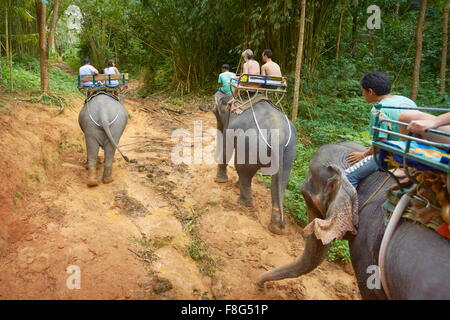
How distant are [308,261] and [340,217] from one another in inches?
26.0

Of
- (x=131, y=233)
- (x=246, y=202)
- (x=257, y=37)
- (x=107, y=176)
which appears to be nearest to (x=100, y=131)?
(x=107, y=176)

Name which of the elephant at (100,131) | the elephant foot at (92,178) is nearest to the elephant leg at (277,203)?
the elephant at (100,131)

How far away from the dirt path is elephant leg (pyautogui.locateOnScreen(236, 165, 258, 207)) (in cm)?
14

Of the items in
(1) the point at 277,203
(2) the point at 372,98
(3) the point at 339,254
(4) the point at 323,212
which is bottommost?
(3) the point at 339,254

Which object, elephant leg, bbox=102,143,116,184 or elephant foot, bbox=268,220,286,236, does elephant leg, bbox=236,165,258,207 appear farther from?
elephant leg, bbox=102,143,116,184

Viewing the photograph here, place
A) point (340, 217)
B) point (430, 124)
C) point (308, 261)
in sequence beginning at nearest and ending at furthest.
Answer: point (430, 124) < point (340, 217) < point (308, 261)

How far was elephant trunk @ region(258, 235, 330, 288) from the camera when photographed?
8.66 ft

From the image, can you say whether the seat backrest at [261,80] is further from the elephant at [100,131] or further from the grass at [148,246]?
the grass at [148,246]

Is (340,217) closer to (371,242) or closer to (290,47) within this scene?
(371,242)

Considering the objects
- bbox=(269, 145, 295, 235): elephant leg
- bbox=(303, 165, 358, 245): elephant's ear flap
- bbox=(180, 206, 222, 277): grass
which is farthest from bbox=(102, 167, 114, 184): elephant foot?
bbox=(303, 165, 358, 245): elephant's ear flap

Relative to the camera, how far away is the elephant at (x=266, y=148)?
458 centimetres

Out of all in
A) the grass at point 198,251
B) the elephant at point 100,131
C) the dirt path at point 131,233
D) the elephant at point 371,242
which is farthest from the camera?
the elephant at point 100,131

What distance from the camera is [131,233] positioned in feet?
13.1
